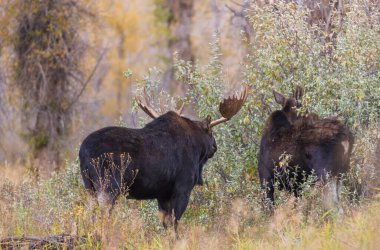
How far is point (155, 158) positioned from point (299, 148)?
191 centimetres

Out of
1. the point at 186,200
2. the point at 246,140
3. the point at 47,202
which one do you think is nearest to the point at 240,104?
the point at 246,140

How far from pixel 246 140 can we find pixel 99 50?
1009 centimetres

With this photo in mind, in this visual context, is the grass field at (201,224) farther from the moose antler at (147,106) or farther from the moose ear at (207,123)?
the moose antler at (147,106)

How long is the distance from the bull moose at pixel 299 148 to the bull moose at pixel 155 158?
85 centimetres

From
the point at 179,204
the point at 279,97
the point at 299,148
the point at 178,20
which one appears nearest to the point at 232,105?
the point at 279,97

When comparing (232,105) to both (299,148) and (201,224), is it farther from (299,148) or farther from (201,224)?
(201,224)

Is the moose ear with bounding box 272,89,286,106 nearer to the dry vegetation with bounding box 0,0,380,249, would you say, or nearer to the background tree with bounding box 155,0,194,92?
the dry vegetation with bounding box 0,0,380,249

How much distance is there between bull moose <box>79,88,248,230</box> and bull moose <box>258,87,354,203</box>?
848 mm

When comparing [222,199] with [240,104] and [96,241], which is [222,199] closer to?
[240,104]

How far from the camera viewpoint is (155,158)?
11500 millimetres

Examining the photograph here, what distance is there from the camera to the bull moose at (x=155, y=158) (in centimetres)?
1080

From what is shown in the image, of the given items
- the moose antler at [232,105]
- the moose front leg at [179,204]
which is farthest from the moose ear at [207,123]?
the moose front leg at [179,204]

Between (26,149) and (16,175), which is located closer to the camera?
(16,175)

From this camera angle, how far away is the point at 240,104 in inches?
518
